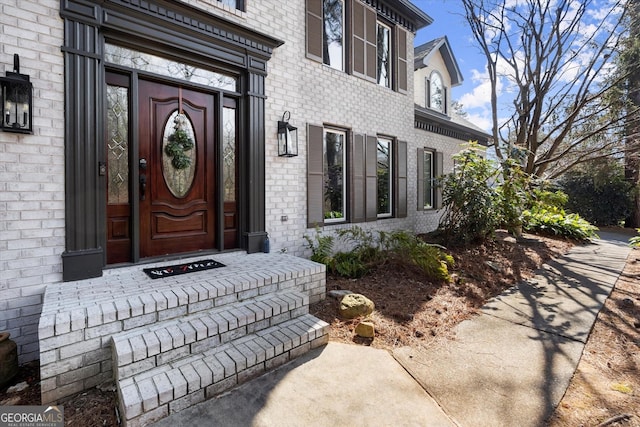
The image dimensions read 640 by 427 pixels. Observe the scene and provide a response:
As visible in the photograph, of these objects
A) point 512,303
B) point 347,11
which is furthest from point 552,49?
point 512,303

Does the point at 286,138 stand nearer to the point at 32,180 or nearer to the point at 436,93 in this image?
the point at 32,180

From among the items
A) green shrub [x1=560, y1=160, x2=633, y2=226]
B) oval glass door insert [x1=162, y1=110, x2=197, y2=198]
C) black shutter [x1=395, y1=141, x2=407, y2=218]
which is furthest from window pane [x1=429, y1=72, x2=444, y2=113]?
oval glass door insert [x1=162, y1=110, x2=197, y2=198]

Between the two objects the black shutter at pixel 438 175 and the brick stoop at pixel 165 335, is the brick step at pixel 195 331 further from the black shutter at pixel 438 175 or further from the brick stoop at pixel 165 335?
the black shutter at pixel 438 175

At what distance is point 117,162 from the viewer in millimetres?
3186

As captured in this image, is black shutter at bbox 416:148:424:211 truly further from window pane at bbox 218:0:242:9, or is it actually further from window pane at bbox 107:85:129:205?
window pane at bbox 107:85:129:205

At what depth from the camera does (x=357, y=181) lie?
5.57 metres

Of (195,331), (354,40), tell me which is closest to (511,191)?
(354,40)

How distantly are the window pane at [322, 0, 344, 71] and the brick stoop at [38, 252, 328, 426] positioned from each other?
3981 mm

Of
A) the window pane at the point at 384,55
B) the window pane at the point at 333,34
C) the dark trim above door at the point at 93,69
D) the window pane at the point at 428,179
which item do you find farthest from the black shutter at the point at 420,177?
the dark trim above door at the point at 93,69

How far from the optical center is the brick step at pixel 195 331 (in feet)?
6.68

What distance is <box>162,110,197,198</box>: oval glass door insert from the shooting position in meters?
3.49

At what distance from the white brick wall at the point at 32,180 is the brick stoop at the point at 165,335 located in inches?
11.4

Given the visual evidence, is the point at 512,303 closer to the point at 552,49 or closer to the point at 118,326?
the point at 118,326

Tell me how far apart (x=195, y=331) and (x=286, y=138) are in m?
2.71
